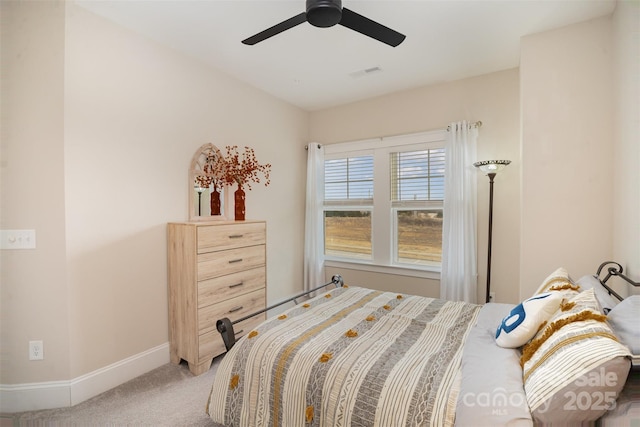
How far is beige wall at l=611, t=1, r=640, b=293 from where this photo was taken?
1.79m

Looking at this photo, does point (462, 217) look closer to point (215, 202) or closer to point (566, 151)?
point (566, 151)

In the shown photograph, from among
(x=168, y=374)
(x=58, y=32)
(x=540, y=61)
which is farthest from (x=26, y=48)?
(x=540, y=61)

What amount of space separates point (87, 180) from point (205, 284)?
1.15m

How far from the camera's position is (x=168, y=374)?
2441 millimetres

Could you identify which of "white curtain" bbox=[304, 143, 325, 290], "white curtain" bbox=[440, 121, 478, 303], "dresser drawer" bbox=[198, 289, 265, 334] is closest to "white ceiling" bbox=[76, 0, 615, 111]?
"white curtain" bbox=[440, 121, 478, 303]

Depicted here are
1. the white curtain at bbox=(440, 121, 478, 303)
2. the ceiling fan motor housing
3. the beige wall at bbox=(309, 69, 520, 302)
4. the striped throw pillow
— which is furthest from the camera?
the white curtain at bbox=(440, 121, 478, 303)

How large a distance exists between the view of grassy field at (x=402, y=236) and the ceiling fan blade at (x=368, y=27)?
2.29 meters

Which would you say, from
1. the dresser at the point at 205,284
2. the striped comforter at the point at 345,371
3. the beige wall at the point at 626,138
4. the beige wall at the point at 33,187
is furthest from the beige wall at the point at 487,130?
the beige wall at the point at 33,187

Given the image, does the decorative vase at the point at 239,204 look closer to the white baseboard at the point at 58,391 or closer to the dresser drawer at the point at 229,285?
the dresser drawer at the point at 229,285

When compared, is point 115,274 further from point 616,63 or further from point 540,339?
point 616,63

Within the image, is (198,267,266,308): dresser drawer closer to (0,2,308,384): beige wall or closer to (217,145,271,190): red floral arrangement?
(0,2,308,384): beige wall

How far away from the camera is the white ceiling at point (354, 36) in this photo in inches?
83.6

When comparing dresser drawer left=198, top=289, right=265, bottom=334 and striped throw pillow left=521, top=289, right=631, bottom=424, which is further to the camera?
dresser drawer left=198, top=289, right=265, bottom=334

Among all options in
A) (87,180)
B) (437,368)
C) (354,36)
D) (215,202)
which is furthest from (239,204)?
(437,368)
